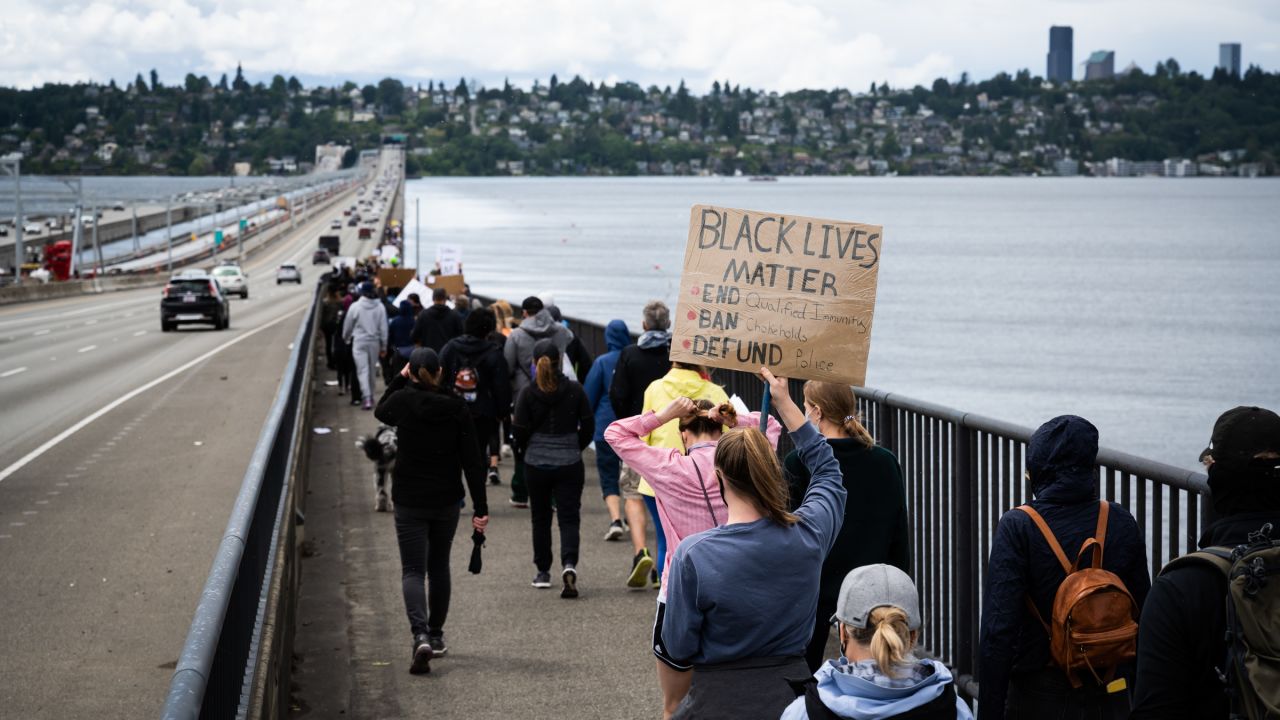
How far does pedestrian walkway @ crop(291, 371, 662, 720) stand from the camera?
25.8ft

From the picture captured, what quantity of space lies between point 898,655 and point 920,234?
589ft

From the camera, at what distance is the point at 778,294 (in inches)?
251

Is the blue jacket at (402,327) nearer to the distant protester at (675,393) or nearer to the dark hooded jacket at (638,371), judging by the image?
the dark hooded jacket at (638,371)

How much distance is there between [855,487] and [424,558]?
11.0 feet

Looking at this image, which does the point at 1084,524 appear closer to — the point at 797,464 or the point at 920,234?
the point at 797,464

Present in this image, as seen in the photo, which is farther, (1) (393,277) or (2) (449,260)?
(2) (449,260)

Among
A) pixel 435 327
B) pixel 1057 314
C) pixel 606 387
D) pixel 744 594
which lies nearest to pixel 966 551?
pixel 744 594

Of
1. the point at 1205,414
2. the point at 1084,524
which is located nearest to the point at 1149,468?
the point at 1084,524

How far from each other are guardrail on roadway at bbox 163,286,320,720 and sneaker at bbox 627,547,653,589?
227cm

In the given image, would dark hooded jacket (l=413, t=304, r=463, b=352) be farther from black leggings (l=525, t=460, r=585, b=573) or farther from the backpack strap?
the backpack strap

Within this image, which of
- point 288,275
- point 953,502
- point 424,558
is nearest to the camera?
Result: point 953,502

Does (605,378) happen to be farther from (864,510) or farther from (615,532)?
(864,510)

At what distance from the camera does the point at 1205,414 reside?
4494 cm

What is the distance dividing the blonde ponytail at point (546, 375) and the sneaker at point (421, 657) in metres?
2.26
